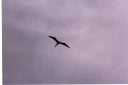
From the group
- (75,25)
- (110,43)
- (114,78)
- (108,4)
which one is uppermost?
(108,4)

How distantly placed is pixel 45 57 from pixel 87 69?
779 mm

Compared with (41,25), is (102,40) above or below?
below

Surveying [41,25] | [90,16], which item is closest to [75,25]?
[90,16]

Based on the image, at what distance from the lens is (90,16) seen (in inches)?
182

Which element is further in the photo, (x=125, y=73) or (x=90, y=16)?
(x=90, y=16)

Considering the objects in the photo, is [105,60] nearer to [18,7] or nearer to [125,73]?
[125,73]

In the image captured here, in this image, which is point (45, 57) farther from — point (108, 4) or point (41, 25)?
point (108, 4)

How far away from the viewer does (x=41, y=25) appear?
4.50 metres

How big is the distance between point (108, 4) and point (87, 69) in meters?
1.23

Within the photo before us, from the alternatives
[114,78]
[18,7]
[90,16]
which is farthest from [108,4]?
[18,7]

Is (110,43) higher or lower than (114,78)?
higher

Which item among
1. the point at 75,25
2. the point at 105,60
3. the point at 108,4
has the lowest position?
the point at 105,60

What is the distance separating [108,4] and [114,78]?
1.33m

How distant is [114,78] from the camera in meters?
4.38
